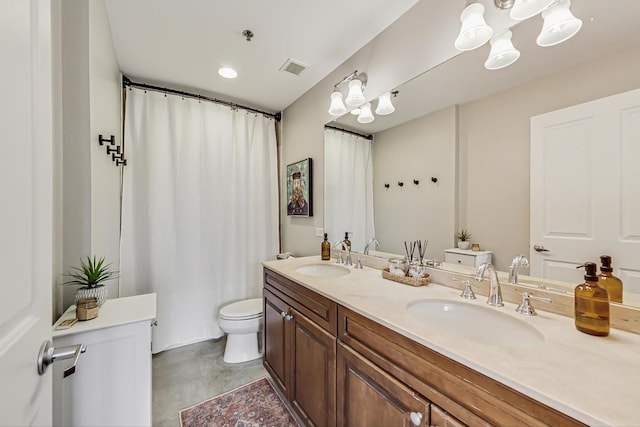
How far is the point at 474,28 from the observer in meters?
1.16

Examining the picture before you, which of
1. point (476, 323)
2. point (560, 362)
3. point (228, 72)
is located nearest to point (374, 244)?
point (476, 323)

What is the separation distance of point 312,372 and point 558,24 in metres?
1.88

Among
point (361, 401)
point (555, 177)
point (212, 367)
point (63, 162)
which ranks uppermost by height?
point (63, 162)

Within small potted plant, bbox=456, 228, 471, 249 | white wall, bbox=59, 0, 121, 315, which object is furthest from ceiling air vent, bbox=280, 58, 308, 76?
small potted plant, bbox=456, 228, 471, 249

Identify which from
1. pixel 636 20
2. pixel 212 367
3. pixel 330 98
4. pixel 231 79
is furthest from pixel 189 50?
pixel 212 367

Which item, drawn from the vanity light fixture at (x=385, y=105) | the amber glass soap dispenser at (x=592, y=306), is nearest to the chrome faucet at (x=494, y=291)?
the amber glass soap dispenser at (x=592, y=306)

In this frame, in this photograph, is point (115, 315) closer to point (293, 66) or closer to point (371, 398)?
point (371, 398)

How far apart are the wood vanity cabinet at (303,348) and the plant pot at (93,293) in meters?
0.95

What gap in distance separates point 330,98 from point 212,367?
2490mm

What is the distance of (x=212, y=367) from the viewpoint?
2127 millimetres

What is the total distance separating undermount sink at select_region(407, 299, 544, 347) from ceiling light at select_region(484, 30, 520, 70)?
1.08m

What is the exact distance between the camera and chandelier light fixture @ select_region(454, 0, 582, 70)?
3.22 ft

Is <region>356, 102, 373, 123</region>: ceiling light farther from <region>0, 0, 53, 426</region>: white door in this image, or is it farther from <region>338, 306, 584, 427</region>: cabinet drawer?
<region>0, 0, 53, 426</region>: white door

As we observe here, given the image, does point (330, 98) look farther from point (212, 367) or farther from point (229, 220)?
point (212, 367)
